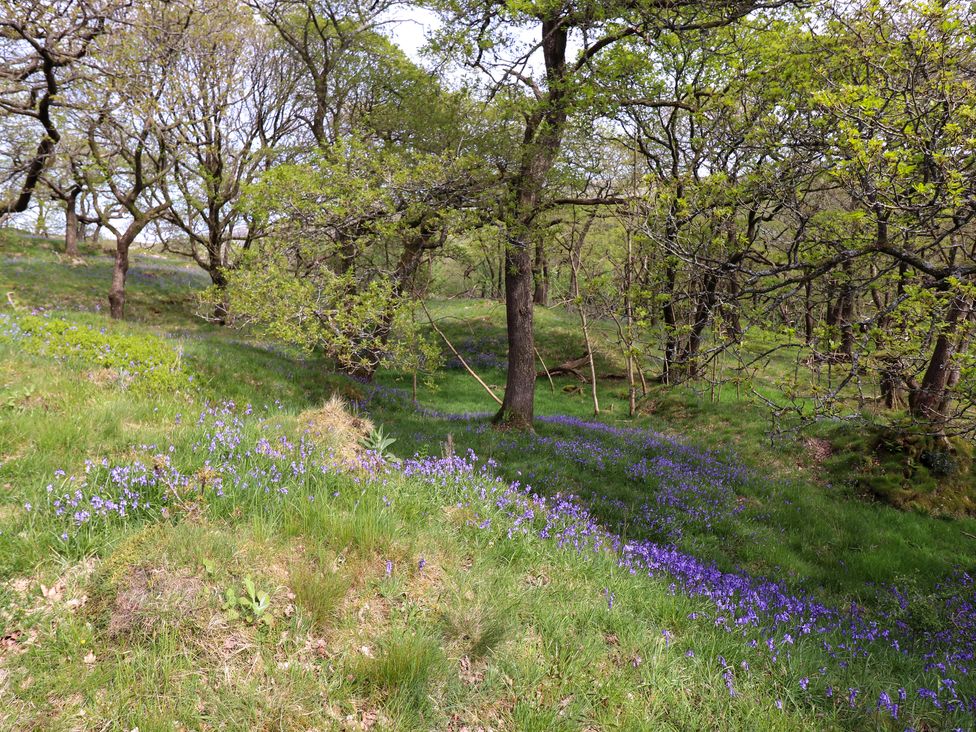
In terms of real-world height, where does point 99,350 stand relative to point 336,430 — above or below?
above

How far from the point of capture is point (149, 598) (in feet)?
9.75

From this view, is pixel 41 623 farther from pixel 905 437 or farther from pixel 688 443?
pixel 905 437

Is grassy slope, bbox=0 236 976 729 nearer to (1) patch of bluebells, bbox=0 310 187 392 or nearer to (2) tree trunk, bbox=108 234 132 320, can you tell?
(1) patch of bluebells, bbox=0 310 187 392

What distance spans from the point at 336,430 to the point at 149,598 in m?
3.10

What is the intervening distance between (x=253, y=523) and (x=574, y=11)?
36.1 ft

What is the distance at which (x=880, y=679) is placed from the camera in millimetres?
3875

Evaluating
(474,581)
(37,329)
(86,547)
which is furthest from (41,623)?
(37,329)

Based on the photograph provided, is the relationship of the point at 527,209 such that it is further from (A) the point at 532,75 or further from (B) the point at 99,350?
(B) the point at 99,350

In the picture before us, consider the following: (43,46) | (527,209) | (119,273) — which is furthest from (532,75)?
(119,273)

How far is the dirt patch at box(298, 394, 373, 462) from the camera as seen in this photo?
5.52 metres

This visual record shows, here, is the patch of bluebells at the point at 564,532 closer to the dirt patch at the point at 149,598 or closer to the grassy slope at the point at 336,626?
the grassy slope at the point at 336,626

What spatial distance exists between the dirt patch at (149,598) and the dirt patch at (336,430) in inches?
85.2

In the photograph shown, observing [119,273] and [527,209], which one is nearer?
[527,209]

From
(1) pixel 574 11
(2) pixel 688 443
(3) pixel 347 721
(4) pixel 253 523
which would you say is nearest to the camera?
(3) pixel 347 721
